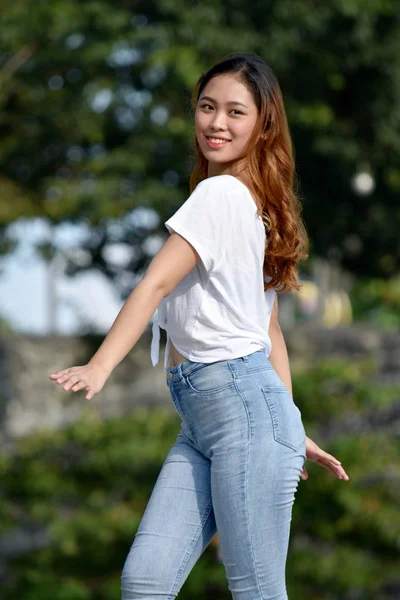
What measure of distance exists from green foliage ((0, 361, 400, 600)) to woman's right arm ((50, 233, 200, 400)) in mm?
5078

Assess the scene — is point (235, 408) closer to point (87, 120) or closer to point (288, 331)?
point (87, 120)

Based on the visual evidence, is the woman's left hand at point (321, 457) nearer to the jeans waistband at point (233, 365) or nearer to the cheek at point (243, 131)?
the jeans waistband at point (233, 365)

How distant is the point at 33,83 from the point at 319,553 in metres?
4.02

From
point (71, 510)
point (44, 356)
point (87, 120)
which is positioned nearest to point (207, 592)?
point (71, 510)

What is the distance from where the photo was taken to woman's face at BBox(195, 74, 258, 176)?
2.57 metres

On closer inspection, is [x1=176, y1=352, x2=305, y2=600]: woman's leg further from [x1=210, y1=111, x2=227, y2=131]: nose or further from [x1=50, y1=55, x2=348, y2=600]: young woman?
[x1=210, y1=111, x2=227, y2=131]: nose

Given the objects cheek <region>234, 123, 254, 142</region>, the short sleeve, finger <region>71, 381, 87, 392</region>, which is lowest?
finger <region>71, 381, 87, 392</region>

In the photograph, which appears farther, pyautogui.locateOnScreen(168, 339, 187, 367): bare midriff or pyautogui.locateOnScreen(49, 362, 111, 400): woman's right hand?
pyautogui.locateOnScreen(168, 339, 187, 367): bare midriff

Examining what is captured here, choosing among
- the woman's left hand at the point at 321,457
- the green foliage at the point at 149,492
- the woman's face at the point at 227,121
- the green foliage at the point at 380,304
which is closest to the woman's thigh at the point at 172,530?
the woman's left hand at the point at 321,457

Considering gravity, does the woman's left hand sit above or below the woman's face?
below

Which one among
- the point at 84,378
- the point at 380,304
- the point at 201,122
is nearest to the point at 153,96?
the point at 201,122

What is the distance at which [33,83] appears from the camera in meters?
8.25

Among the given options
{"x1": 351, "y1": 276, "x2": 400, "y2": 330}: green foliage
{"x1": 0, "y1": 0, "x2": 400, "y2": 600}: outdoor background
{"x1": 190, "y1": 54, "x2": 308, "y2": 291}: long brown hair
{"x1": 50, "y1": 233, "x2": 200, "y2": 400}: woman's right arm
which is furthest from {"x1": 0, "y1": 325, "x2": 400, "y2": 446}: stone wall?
{"x1": 50, "y1": 233, "x2": 200, "y2": 400}: woman's right arm

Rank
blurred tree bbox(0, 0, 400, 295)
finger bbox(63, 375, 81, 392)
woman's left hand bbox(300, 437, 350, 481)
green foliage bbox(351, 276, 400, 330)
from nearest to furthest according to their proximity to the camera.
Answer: finger bbox(63, 375, 81, 392), woman's left hand bbox(300, 437, 350, 481), blurred tree bbox(0, 0, 400, 295), green foliage bbox(351, 276, 400, 330)
